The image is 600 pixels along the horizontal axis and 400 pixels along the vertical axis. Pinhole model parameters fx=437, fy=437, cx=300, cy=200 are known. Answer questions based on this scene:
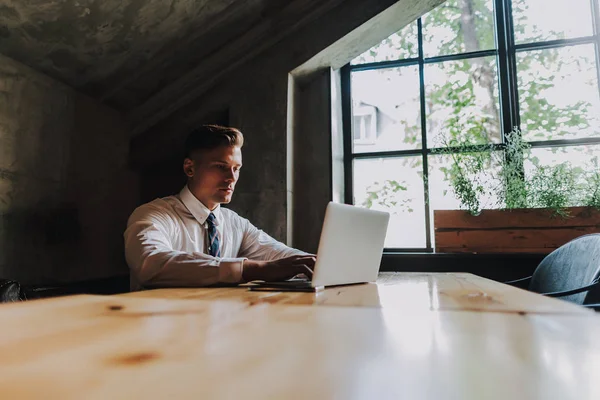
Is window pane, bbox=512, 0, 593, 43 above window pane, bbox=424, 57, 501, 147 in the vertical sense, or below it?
above

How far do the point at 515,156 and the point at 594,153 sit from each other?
0.61 m

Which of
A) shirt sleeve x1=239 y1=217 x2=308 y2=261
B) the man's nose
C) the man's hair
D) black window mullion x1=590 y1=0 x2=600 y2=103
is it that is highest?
black window mullion x1=590 y1=0 x2=600 y2=103

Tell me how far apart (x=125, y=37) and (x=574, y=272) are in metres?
2.85

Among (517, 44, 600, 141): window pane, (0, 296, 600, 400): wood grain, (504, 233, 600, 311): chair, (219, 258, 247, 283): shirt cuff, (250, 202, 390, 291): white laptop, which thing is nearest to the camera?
(0, 296, 600, 400): wood grain

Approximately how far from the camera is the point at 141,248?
1.73 m

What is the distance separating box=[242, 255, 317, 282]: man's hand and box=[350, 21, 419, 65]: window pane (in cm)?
270

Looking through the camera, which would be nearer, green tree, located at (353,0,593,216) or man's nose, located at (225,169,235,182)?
man's nose, located at (225,169,235,182)

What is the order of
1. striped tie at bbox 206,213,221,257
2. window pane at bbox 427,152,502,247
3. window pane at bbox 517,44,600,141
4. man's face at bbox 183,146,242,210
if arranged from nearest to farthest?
striped tie at bbox 206,213,221,257
man's face at bbox 183,146,242,210
window pane at bbox 427,152,502,247
window pane at bbox 517,44,600,141

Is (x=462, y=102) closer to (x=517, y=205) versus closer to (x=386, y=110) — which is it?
(x=386, y=110)

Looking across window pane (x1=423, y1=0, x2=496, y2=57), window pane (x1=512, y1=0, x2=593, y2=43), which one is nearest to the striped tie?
window pane (x1=423, y1=0, x2=496, y2=57)

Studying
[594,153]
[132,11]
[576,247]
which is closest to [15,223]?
[132,11]

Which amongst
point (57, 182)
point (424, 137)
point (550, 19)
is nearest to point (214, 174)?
point (57, 182)

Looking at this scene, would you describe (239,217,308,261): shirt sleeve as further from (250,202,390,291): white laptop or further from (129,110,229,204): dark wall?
(129,110,229,204): dark wall

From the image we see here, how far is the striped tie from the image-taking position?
87.0 inches
